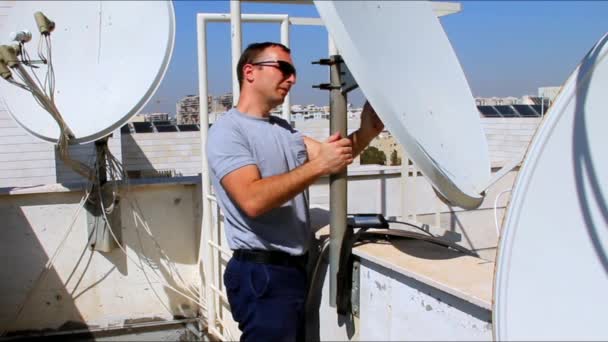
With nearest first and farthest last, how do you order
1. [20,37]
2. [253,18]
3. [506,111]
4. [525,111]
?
[20,37]
[253,18]
[506,111]
[525,111]

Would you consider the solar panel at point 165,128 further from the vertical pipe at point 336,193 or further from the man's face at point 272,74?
the vertical pipe at point 336,193

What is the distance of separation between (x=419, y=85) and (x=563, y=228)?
59cm

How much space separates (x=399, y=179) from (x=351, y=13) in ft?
10.6

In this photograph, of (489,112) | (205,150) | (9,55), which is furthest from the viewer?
(489,112)

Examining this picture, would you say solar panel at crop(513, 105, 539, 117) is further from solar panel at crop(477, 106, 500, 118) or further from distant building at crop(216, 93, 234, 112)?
distant building at crop(216, 93, 234, 112)

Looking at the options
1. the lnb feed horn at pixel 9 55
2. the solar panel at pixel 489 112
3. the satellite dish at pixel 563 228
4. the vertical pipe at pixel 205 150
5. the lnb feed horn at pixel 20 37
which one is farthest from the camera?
the solar panel at pixel 489 112

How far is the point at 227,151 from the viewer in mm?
1761

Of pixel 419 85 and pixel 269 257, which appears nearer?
pixel 419 85

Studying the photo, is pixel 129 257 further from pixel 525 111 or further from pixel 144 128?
pixel 144 128

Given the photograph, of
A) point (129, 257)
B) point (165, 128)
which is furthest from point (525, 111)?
point (129, 257)

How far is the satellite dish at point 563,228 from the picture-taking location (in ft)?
3.51

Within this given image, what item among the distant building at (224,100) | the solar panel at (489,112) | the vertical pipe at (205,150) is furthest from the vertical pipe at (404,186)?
the solar panel at (489,112)

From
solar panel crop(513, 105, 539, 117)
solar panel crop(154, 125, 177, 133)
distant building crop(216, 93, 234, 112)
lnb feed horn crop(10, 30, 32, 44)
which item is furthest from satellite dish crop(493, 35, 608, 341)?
solar panel crop(154, 125, 177, 133)

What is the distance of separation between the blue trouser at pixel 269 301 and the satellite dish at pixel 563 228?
90 centimetres
